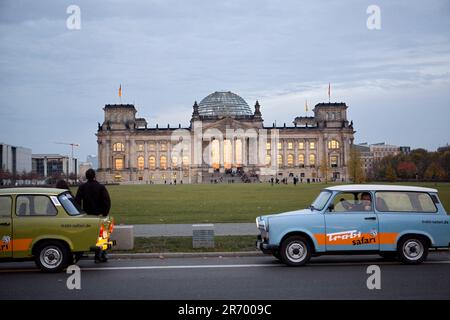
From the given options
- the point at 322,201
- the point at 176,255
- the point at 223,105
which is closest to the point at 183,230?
the point at 176,255

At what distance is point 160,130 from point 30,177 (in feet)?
134

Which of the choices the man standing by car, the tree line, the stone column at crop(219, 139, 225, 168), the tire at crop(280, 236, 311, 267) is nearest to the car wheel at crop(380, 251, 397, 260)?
the tire at crop(280, 236, 311, 267)

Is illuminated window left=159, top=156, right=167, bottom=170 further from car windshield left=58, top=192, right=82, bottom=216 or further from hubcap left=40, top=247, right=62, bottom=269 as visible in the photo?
hubcap left=40, top=247, right=62, bottom=269

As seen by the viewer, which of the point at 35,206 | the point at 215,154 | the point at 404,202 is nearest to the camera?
the point at 35,206

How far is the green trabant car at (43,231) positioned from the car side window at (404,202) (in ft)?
25.2

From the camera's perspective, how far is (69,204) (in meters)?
15.1

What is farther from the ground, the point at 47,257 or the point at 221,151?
the point at 221,151

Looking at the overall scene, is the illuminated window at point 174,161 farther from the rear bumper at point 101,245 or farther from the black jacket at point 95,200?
the rear bumper at point 101,245

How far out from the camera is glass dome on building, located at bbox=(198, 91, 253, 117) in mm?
173500

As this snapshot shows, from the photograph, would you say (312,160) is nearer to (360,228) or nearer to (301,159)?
(301,159)

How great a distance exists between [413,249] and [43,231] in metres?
9.87

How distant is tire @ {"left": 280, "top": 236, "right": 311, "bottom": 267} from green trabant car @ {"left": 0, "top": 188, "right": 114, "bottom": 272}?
489 centimetres
